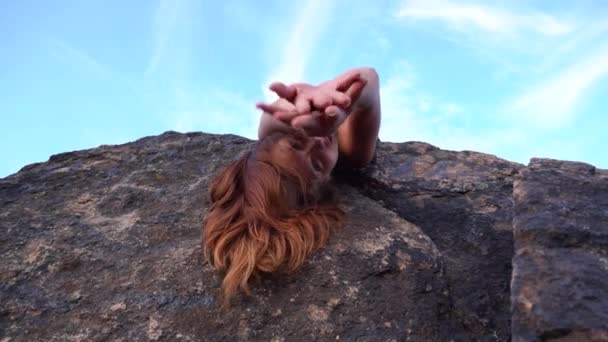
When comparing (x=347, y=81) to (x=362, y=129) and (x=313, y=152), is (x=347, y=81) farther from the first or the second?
(x=362, y=129)

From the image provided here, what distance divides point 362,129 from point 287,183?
1.72 feet

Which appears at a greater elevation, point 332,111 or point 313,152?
point 313,152

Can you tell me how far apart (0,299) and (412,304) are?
1.19 metres

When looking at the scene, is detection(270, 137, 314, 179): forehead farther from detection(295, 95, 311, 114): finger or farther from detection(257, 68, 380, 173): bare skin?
detection(295, 95, 311, 114): finger

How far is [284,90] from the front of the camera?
2.13 meters

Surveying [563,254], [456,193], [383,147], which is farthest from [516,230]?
[383,147]

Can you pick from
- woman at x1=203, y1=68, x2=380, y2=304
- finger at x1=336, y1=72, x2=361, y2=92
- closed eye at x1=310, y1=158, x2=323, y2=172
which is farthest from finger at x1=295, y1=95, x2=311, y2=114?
closed eye at x1=310, y1=158, x2=323, y2=172

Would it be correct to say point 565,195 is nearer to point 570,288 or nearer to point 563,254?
point 563,254

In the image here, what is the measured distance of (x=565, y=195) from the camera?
192 centimetres

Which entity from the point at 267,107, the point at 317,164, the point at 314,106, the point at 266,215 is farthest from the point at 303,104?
the point at 317,164

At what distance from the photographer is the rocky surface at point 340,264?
1.74 m

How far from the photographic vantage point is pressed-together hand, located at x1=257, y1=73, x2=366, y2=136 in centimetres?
207

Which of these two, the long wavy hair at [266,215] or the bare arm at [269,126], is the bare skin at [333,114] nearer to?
the bare arm at [269,126]

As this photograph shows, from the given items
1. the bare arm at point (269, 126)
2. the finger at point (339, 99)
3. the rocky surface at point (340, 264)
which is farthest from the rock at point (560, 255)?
the bare arm at point (269, 126)
